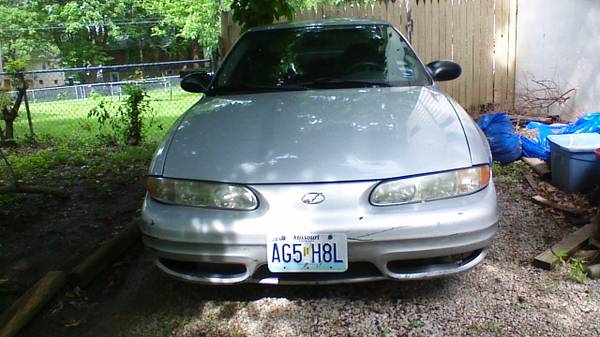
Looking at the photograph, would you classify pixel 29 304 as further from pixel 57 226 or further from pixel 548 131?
pixel 548 131

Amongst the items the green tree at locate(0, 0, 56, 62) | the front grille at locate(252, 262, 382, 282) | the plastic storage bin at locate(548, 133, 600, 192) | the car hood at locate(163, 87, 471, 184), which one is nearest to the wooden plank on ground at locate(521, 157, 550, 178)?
the plastic storage bin at locate(548, 133, 600, 192)

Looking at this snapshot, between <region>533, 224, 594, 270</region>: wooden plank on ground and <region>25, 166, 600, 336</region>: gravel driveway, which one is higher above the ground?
<region>533, 224, 594, 270</region>: wooden plank on ground

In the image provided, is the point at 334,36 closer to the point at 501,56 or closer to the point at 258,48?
the point at 258,48

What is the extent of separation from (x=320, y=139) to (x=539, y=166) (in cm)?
288

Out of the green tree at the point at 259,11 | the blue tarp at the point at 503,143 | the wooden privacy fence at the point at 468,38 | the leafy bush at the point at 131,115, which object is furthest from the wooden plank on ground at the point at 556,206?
the leafy bush at the point at 131,115

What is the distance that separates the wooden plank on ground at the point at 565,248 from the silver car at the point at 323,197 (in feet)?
2.12

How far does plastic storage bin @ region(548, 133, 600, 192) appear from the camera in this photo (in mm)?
3914

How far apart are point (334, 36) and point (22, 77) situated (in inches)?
222

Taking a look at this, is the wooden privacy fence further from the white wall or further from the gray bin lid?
the gray bin lid

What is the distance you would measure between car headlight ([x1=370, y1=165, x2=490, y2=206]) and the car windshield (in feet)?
3.80

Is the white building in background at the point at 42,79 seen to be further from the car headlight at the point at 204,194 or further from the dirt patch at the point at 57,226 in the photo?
the car headlight at the point at 204,194

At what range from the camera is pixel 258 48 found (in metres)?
3.89

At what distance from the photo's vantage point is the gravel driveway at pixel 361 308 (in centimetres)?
242

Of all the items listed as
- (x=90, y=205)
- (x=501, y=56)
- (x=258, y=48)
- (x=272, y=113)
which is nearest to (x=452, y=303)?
(x=272, y=113)
